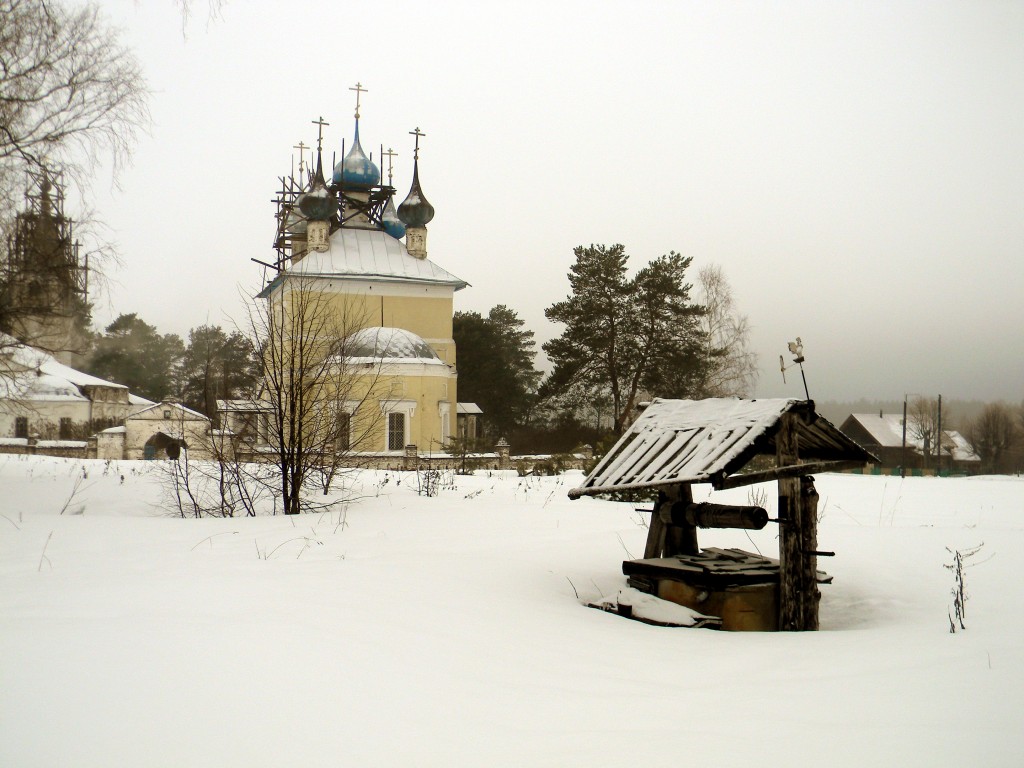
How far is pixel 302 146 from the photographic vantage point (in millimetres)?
50438

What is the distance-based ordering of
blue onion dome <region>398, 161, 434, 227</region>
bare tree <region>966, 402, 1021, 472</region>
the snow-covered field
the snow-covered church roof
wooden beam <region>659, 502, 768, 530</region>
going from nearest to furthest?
the snow-covered field < wooden beam <region>659, 502, 768, 530</region> < the snow-covered church roof < blue onion dome <region>398, 161, 434, 227</region> < bare tree <region>966, 402, 1021, 472</region>

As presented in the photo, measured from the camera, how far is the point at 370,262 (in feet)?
145

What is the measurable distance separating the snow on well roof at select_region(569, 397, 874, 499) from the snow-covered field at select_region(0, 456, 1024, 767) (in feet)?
3.59

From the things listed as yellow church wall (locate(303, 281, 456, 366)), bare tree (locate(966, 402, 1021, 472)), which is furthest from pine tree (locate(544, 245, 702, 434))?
bare tree (locate(966, 402, 1021, 472))

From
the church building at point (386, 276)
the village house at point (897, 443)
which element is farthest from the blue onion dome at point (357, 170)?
the village house at point (897, 443)

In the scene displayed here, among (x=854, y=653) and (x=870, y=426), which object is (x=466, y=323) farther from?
(x=854, y=653)

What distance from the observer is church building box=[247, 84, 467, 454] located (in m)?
34.9

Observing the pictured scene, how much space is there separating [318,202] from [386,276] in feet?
16.3

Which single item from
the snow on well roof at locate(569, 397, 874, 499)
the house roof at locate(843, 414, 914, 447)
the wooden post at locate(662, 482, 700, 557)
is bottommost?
the wooden post at locate(662, 482, 700, 557)

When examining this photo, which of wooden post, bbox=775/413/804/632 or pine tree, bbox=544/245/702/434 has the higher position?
pine tree, bbox=544/245/702/434

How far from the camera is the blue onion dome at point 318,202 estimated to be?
A: 140 ft

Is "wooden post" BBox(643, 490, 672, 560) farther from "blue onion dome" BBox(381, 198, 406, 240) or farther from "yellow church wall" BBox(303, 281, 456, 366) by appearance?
"blue onion dome" BBox(381, 198, 406, 240)

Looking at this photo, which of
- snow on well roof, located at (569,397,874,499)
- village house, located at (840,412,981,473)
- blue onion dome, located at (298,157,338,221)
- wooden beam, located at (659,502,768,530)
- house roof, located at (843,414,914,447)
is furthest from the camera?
house roof, located at (843,414,914,447)

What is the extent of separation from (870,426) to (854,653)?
52.5 metres
